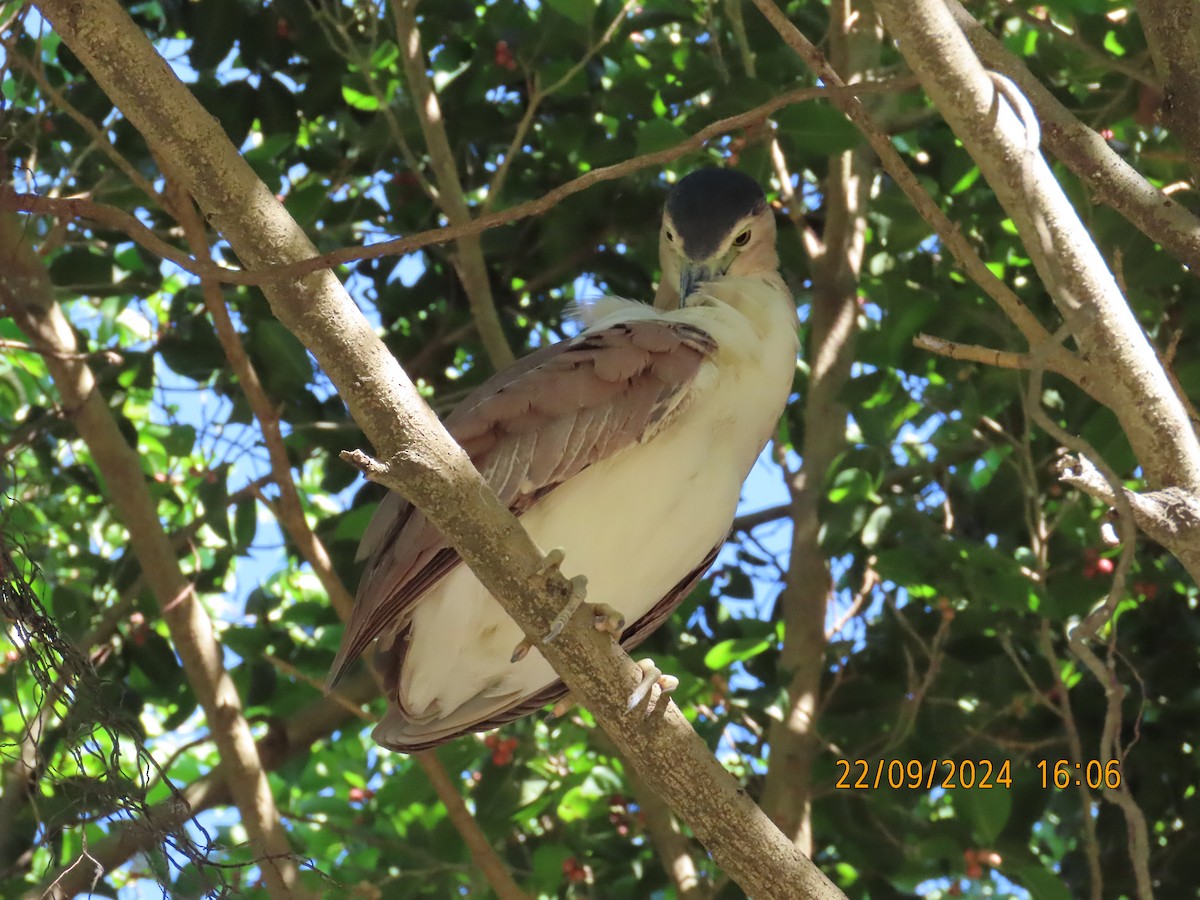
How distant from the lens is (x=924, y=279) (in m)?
3.66

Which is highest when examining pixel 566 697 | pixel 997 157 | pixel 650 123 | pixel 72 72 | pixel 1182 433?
pixel 72 72

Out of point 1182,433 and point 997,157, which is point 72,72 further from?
point 1182,433

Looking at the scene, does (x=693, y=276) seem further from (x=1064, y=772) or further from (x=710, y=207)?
(x=1064, y=772)

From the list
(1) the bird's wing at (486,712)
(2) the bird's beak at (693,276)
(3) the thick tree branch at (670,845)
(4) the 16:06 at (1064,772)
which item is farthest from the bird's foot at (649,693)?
(4) the 16:06 at (1064,772)

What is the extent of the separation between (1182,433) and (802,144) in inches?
60.8

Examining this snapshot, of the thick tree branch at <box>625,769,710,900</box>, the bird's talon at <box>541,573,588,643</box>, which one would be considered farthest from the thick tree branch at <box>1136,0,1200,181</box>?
the thick tree branch at <box>625,769,710,900</box>

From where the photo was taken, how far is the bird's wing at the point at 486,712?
317 cm

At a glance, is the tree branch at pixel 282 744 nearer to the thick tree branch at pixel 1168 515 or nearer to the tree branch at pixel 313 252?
the tree branch at pixel 313 252

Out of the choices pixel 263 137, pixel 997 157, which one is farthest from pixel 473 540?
pixel 263 137

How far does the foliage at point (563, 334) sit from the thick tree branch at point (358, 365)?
1.14 metres

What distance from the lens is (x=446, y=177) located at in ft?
11.7

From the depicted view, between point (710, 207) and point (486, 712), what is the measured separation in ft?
4.34

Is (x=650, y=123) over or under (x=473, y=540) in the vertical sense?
over
